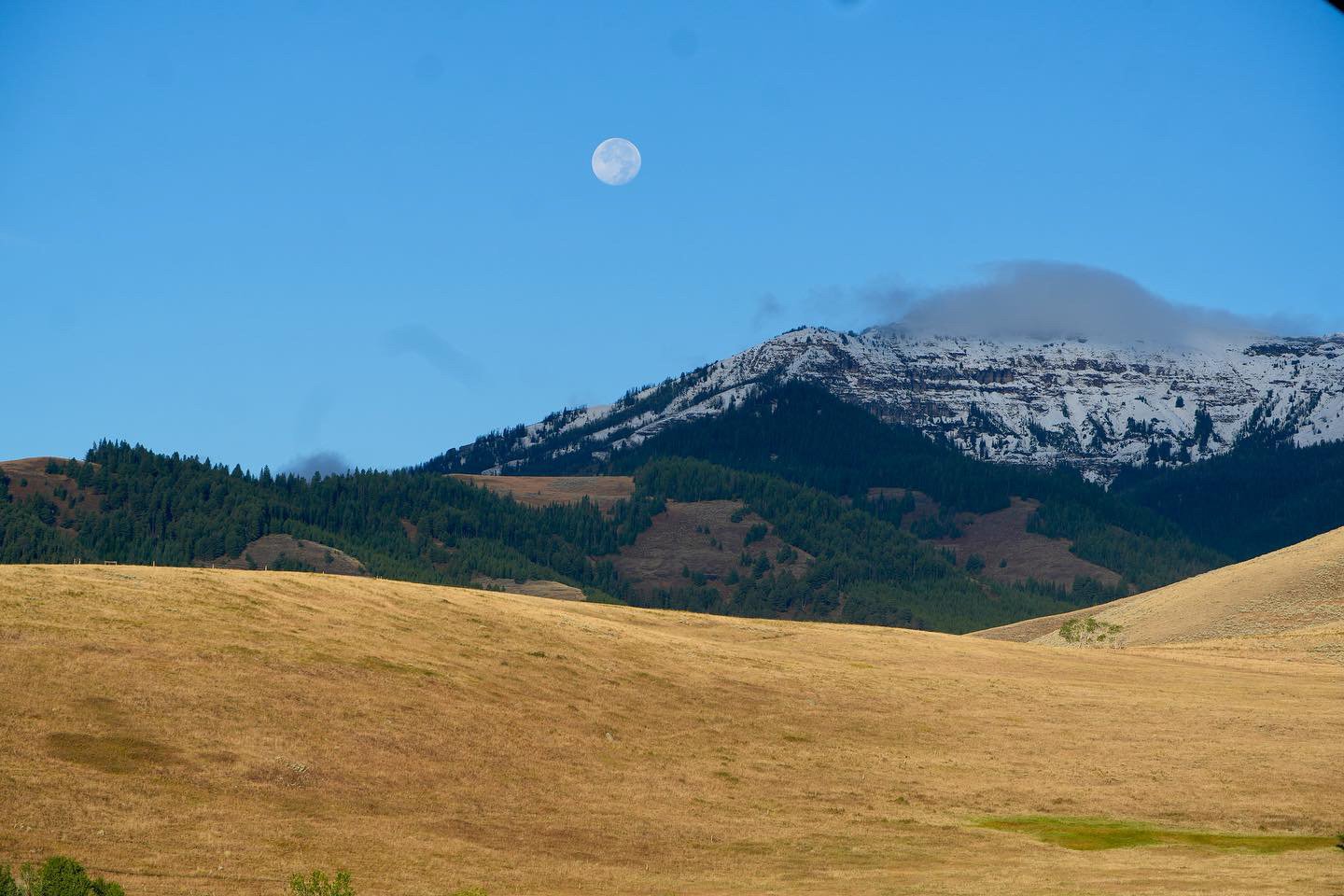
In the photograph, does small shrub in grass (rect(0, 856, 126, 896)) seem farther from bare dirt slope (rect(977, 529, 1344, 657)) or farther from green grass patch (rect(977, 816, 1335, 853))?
bare dirt slope (rect(977, 529, 1344, 657))

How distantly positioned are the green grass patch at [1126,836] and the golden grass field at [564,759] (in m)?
0.29

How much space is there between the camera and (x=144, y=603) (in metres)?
72.2

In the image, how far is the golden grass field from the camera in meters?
49.6

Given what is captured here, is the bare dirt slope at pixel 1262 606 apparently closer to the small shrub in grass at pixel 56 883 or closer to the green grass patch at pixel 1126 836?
the green grass patch at pixel 1126 836

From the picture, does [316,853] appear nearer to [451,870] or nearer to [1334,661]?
[451,870]

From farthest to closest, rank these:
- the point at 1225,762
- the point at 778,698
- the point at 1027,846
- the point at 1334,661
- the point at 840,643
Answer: the point at 1334,661 → the point at 840,643 → the point at 778,698 → the point at 1225,762 → the point at 1027,846

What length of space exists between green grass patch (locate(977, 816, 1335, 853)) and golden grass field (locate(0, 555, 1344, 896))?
291 millimetres

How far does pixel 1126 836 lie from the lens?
61.5 m

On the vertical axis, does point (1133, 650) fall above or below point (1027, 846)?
above

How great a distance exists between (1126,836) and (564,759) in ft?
84.6

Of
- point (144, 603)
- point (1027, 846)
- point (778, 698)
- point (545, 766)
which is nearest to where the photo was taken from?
point (1027, 846)

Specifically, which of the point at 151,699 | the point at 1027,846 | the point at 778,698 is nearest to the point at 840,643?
the point at 778,698

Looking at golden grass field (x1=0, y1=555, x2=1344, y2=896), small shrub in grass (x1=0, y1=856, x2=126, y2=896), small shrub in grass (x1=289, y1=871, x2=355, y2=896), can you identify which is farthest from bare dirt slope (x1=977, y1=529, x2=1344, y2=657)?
small shrub in grass (x1=0, y1=856, x2=126, y2=896)

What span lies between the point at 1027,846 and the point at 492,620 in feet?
139
